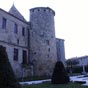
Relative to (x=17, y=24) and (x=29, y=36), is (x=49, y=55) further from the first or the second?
(x=17, y=24)

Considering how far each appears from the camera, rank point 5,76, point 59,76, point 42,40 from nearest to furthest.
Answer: point 5,76 → point 59,76 → point 42,40

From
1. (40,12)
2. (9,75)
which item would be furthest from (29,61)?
(9,75)

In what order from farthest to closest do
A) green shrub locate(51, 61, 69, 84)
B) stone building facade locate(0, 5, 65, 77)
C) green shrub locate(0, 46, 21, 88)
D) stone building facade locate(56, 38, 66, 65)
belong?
stone building facade locate(56, 38, 66, 65)
stone building facade locate(0, 5, 65, 77)
green shrub locate(51, 61, 69, 84)
green shrub locate(0, 46, 21, 88)

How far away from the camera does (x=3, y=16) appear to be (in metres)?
20.4

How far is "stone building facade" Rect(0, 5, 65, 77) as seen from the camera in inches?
880

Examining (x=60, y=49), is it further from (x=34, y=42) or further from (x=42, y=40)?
(x=34, y=42)

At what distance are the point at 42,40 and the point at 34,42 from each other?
1.26 metres

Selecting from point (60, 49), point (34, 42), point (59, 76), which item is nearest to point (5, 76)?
point (59, 76)

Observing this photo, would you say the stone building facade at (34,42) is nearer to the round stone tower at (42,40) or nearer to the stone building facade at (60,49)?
the round stone tower at (42,40)

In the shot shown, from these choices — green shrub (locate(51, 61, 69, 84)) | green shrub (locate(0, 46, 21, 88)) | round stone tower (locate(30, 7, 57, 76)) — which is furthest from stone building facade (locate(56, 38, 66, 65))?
green shrub (locate(0, 46, 21, 88))

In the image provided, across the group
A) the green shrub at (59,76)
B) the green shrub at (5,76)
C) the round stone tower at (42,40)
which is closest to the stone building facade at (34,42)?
the round stone tower at (42,40)

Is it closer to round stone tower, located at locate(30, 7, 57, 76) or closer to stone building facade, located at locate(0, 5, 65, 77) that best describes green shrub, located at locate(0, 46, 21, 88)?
stone building facade, located at locate(0, 5, 65, 77)

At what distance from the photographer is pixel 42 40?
25.2 meters

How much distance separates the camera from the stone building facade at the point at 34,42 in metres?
22.4
